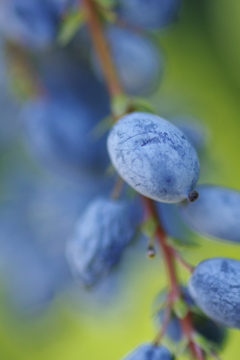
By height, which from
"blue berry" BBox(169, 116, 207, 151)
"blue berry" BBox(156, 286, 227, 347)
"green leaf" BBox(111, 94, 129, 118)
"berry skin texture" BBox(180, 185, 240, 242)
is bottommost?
"blue berry" BBox(156, 286, 227, 347)

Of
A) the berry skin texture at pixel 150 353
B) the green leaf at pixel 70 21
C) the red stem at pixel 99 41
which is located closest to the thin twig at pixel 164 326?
the berry skin texture at pixel 150 353

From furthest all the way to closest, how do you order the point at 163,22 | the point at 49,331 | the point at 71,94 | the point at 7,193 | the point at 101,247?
the point at 49,331 → the point at 7,193 → the point at 71,94 → the point at 163,22 → the point at 101,247

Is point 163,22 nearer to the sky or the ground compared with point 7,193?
nearer to the sky

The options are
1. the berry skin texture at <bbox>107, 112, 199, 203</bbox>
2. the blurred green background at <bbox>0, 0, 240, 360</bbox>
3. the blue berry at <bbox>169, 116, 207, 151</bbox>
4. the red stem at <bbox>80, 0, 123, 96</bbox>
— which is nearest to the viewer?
the berry skin texture at <bbox>107, 112, 199, 203</bbox>

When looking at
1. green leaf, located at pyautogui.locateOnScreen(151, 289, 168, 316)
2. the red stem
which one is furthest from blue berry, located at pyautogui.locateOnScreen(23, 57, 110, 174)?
green leaf, located at pyautogui.locateOnScreen(151, 289, 168, 316)

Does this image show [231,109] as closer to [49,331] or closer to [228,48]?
[228,48]

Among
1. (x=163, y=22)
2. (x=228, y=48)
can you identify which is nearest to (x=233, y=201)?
(x=163, y=22)

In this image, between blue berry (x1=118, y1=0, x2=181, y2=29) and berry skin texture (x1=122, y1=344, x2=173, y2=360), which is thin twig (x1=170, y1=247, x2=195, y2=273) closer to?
berry skin texture (x1=122, y1=344, x2=173, y2=360)

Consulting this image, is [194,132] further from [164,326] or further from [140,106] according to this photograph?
[164,326]
